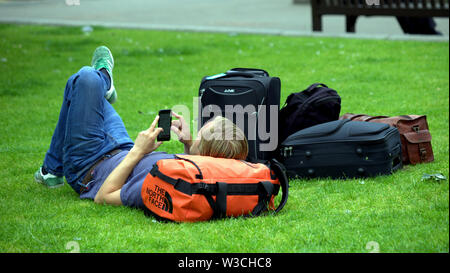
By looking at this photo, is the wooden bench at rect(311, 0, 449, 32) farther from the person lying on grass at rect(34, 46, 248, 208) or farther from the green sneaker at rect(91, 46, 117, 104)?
the person lying on grass at rect(34, 46, 248, 208)

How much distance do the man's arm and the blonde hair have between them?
30 centimetres

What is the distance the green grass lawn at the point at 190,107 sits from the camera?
3.37 meters

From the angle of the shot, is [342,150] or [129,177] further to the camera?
[342,150]

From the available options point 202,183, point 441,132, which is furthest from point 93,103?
point 441,132

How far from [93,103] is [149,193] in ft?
2.63

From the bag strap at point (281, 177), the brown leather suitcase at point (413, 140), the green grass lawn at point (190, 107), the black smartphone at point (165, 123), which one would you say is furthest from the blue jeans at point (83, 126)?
the brown leather suitcase at point (413, 140)

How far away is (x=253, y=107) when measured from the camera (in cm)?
475

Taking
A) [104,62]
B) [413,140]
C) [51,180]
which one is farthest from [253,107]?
[51,180]

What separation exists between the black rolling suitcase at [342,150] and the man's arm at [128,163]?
120 cm

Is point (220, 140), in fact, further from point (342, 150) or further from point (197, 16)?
point (197, 16)

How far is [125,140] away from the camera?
437cm

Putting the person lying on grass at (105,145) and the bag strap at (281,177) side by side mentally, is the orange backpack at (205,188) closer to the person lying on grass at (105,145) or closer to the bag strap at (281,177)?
the bag strap at (281,177)

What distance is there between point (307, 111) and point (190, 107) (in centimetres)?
257
